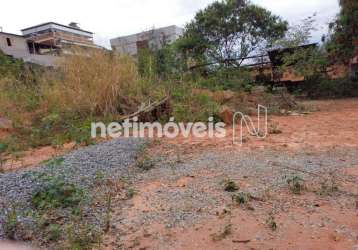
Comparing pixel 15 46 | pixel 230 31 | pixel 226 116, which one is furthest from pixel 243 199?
pixel 15 46

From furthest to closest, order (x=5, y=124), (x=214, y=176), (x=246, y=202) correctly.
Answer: (x=5, y=124)
(x=214, y=176)
(x=246, y=202)

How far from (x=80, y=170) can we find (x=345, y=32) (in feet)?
28.2

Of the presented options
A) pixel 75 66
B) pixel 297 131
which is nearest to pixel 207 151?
pixel 297 131

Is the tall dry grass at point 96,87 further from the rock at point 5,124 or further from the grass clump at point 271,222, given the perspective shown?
the grass clump at point 271,222

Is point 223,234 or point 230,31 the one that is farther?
point 230,31

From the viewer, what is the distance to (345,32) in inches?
327

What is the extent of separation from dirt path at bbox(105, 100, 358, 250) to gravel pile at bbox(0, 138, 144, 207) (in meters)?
0.33

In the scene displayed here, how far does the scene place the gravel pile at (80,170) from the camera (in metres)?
2.16

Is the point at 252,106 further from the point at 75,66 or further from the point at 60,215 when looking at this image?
the point at 60,215

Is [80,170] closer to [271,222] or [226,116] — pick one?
[271,222]

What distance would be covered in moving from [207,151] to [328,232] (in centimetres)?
186

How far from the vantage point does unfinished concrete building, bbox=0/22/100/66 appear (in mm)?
15483

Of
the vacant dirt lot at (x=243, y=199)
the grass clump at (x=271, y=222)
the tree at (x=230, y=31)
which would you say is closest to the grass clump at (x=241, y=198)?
the vacant dirt lot at (x=243, y=199)

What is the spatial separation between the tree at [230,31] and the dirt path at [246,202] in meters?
8.52
